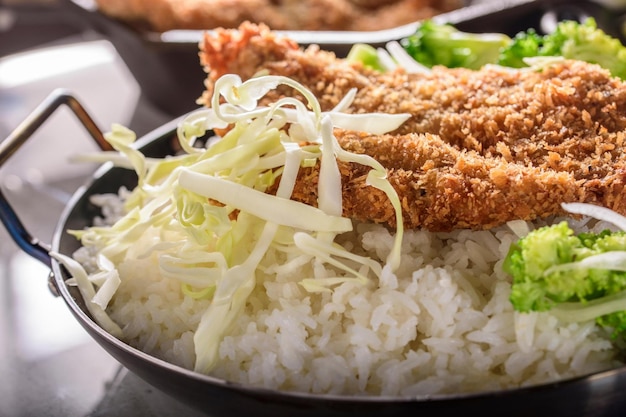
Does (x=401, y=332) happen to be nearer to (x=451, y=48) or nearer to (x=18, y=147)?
(x=18, y=147)

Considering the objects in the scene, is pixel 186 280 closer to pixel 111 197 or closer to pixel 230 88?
pixel 230 88

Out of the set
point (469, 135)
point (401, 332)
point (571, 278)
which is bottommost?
point (401, 332)

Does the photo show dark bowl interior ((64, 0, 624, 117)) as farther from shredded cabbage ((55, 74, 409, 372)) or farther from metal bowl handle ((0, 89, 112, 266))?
shredded cabbage ((55, 74, 409, 372))

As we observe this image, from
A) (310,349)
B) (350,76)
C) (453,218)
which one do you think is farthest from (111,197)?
(453,218)

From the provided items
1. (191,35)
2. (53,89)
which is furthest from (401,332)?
(53,89)

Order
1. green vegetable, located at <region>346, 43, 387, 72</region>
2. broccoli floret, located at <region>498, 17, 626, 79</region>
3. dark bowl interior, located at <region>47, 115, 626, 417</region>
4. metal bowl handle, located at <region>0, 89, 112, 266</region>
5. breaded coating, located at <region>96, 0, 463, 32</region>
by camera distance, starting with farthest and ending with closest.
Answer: breaded coating, located at <region>96, 0, 463, 32</region> → green vegetable, located at <region>346, 43, 387, 72</region> → broccoli floret, located at <region>498, 17, 626, 79</region> → metal bowl handle, located at <region>0, 89, 112, 266</region> → dark bowl interior, located at <region>47, 115, 626, 417</region>

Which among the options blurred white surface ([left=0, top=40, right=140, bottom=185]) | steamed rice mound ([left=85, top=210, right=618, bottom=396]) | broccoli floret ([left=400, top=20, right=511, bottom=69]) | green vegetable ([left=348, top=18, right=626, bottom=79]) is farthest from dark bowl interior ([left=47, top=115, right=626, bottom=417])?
blurred white surface ([left=0, top=40, right=140, bottom=185])
